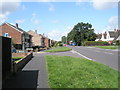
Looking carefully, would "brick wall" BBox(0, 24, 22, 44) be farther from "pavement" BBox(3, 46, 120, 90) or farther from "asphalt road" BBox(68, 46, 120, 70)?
"pavement" BBox(3, 46, 120, 90)

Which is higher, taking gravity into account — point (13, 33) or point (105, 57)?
point (13, 33)

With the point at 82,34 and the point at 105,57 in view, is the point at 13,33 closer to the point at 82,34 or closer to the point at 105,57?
the point at 105,57

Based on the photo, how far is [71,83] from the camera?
21.1ft

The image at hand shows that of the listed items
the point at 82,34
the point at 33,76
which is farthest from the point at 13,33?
the point at 82,34

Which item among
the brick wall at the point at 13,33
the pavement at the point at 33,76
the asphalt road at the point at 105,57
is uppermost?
the brick wall at the point at 13,33

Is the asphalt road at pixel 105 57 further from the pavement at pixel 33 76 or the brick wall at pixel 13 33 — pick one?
the brick wall at pixel 13 33

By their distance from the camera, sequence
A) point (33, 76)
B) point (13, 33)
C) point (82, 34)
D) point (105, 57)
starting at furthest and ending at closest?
point (82, 34) < point (13, 33) < point (105, 57) < point (33, 76)

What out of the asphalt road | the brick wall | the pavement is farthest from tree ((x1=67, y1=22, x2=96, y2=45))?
the pavement

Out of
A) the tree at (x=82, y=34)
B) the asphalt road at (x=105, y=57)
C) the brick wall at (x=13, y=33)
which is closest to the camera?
the asphalt road at (x=105, y=57)

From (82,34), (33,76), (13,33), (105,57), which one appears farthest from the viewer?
(82,34)

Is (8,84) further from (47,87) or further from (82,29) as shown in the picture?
(82,29)

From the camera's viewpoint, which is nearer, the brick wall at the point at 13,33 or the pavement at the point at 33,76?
the pavement at the point at 33,76

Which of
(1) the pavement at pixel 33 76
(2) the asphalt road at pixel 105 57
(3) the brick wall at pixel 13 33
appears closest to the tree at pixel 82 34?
(3) the brick wall at pixel 13 33

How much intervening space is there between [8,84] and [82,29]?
93.2 metres
